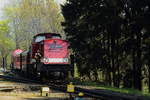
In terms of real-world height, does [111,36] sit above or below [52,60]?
above

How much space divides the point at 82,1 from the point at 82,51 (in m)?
5.00

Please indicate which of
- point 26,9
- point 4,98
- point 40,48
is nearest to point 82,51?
point 40,48

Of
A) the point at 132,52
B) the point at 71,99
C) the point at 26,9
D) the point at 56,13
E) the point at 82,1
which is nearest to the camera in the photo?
the point at 71,99

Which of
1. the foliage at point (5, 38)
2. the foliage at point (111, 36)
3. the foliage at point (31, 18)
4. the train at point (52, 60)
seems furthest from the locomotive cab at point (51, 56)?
the foliage at point (5, 38)

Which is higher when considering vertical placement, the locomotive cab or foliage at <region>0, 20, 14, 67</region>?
foliage at <region>0, 20, 14, 67</region>

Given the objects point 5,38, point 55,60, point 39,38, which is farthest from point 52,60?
point 5,38

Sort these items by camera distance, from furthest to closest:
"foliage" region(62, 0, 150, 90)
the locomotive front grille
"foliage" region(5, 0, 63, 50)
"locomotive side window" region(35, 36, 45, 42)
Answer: "foliage" region(5, 0, 63, 50)
"locomotive side window" region(35, 36, 45, 42)
"foliage" region(62, 0, 150, 90)
the locomotive front grille

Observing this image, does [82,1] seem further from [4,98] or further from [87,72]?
[4,98]

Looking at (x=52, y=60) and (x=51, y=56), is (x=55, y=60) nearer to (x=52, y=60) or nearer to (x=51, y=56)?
(x=52, y=60)

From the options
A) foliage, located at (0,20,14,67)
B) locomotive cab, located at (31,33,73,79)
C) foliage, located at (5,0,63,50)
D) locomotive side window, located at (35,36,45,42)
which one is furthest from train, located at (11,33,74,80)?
foliage, located at (0,20,14,67)

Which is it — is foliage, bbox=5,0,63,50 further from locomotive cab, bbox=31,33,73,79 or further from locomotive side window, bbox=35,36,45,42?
locomotive cab, bbox=31,33,73,79

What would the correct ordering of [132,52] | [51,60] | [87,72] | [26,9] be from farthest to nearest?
1. [26,9]
2. [87,72]
3. [132,52]
4. [51,60]

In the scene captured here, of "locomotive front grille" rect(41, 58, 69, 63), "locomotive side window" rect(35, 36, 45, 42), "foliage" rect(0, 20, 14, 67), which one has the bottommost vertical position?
"locomotive front grille" rect(41, 58, 69, 63)

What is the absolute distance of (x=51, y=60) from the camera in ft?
92.7
